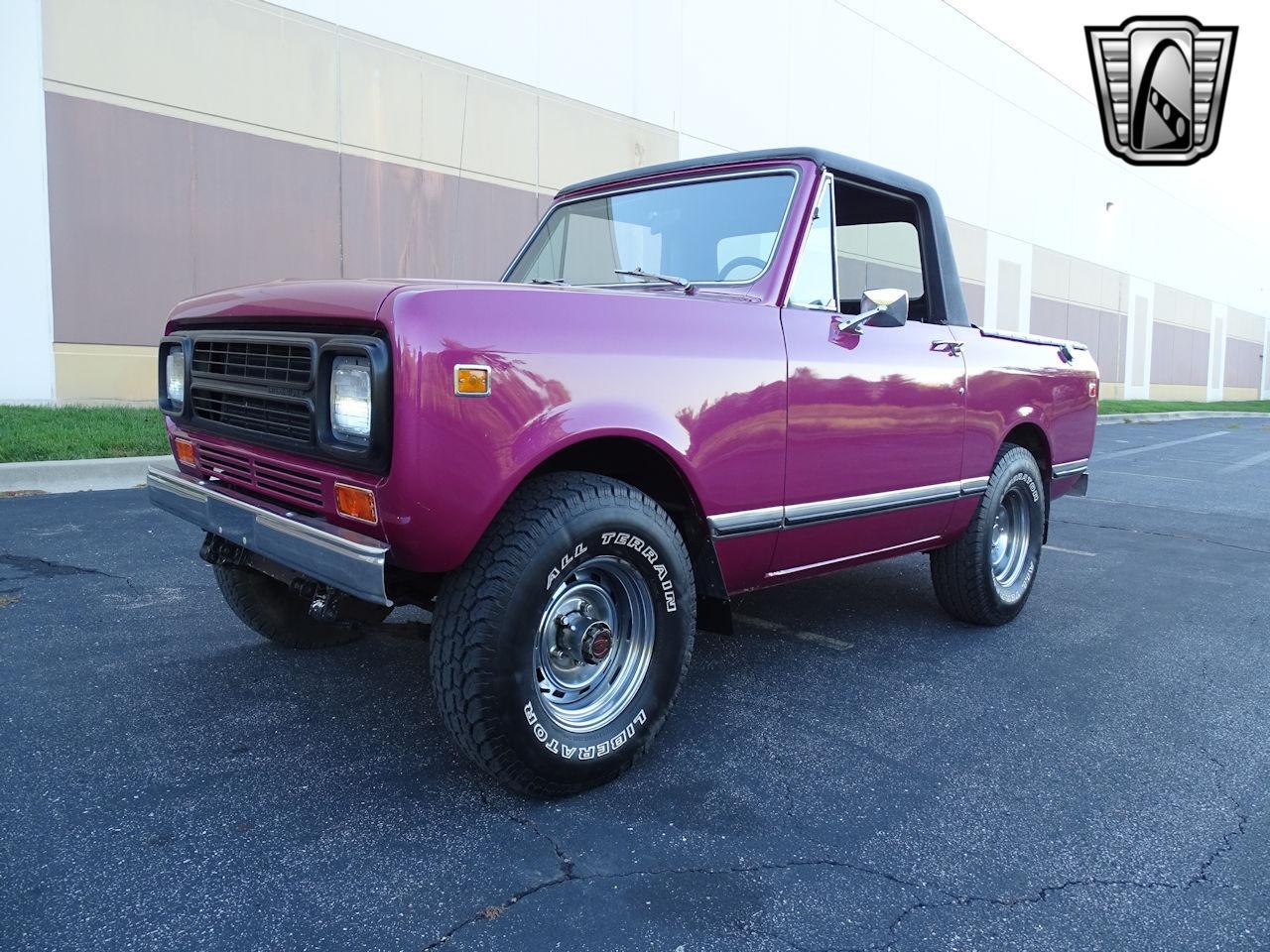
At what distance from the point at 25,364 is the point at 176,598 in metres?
6.61

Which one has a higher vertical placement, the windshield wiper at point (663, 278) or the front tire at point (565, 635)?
the windshield wiper at point (663, 278)

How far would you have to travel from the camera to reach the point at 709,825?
2.46 meters

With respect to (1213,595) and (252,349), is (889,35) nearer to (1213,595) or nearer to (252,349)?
(1213,595)

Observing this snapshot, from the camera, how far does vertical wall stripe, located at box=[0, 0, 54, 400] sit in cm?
901

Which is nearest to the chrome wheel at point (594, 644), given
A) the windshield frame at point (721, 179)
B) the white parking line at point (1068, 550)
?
the windshield frame at point (721, 179)

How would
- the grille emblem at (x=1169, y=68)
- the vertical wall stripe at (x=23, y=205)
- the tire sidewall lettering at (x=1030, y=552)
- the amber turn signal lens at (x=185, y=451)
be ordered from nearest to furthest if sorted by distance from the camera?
1. the amber turn signal lens at (x=185, y=451)
2. the tire sidewall lettering at (x=1030, y=552)
3. the vertical wall stripe at (x=23, y=205)
4. the grille emblem at (x=1169, y=68)

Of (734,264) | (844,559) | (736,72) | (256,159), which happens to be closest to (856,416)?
(844,559)

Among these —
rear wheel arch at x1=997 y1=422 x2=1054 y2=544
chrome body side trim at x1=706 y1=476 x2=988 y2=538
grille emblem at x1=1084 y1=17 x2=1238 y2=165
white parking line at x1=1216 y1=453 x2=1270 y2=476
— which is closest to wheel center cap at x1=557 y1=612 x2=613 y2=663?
chrome body side trim at x1=706 y1=476 x2=988 y2=538

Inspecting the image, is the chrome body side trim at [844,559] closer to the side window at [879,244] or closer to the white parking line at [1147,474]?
the side window at [879,244]

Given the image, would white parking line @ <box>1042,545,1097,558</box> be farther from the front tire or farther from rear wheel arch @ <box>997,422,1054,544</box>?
the front tire

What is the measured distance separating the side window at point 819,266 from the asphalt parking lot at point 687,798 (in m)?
1.44

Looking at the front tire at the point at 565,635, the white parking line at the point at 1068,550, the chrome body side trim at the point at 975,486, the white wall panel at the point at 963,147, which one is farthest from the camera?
the white wall panel at the point at 963,147

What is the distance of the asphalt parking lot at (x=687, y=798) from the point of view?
2.04 metres

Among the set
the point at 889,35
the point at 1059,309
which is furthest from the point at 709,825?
the point at 1059,309
